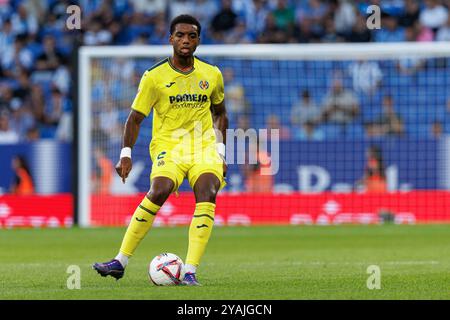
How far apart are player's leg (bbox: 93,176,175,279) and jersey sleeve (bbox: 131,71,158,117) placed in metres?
0.64

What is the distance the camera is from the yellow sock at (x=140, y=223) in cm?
943

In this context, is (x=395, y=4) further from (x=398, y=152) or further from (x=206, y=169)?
(x=206, y=169)

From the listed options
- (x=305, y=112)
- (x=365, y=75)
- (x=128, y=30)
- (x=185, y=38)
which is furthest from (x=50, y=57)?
(x=185, y=38)

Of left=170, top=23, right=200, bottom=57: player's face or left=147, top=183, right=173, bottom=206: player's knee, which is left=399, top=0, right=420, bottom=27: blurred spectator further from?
left=147, top=183, right=173, bottom=206: player's knee

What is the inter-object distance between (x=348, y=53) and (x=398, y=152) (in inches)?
82.0

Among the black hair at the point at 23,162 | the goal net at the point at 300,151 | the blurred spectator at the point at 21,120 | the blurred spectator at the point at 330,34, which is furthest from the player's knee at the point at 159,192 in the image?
the blurred spectator at the point at 330,34

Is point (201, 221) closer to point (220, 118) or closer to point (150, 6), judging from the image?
point (220, 118)

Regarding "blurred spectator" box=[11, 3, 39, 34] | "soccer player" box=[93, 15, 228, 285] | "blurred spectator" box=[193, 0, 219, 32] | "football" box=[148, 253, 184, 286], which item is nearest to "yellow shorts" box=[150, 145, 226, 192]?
"soccer player" box=[93, 15, 228, 285]

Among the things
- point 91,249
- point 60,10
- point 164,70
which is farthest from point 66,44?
point 164,70

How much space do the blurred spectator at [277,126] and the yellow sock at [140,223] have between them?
11.4 meters

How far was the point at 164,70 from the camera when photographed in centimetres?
972

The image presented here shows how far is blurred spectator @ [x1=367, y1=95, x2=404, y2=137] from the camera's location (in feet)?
67.0

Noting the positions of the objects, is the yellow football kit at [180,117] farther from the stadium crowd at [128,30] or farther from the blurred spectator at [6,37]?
the blurred spectator at [6,37]

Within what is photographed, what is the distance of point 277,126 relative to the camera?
2109 centimetres
